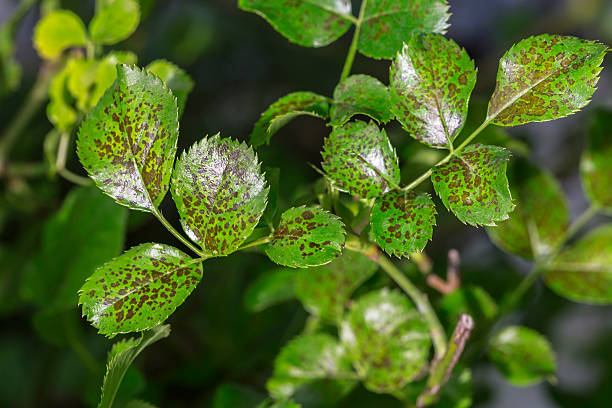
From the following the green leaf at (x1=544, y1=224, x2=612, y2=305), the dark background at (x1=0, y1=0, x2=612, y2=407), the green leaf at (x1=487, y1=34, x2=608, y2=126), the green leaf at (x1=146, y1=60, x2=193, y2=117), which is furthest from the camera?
the dark background at (x1=0, y1=0, x2=612, y2=407)

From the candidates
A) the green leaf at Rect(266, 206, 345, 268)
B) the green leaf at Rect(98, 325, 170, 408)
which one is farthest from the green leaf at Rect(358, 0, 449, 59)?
the green leaf at Rect(98, 325, 170, 408)

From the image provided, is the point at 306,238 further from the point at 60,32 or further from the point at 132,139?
the point at 60,32

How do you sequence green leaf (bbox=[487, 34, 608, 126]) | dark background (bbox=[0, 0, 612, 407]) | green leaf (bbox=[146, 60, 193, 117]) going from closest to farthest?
1. green leaf (bbox=[487, 34, 608, 126])
2. green leaf (bbox=[146, 60, 193, 117])
3. dark background (bbox=[0, 0, 612, 407])

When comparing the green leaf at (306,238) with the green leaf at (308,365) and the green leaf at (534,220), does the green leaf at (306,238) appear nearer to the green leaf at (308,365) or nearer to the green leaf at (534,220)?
the green leaf at (308,365)

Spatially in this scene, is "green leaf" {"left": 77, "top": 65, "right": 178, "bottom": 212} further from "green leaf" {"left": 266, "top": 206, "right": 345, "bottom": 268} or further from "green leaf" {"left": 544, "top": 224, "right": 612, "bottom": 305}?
"green leaf" {"left": 544, "top": 224, "right": 612, "bottom": 305}

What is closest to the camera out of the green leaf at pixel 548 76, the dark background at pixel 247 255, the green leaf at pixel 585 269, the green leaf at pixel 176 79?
the green leaf at pixel 548 76

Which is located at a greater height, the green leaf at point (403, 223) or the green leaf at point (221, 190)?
the green leaf at point (221, 190)

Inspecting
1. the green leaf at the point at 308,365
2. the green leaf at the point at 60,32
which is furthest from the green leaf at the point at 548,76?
the green leaf at the point at 60,32
